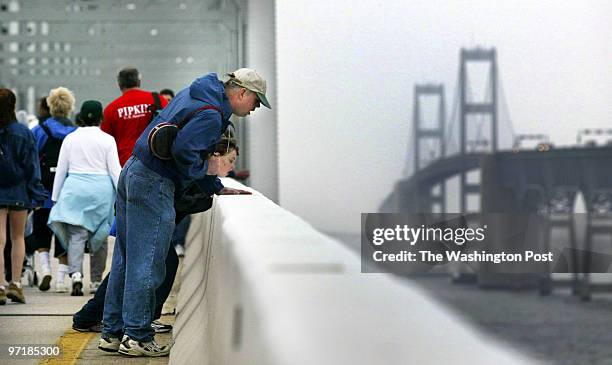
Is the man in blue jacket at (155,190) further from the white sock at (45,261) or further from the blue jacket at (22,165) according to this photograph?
the white sock at (45,261)

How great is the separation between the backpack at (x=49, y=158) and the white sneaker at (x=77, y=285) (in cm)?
75

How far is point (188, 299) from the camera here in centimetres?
494

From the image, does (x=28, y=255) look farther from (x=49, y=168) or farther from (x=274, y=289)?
(x=274, y=289)

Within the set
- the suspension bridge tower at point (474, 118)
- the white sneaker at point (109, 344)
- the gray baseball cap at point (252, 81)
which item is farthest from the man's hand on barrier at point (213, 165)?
the suspension bridge tower at point (474, 118)

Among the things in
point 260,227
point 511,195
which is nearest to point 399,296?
point 260,227

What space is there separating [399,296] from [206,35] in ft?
53.3

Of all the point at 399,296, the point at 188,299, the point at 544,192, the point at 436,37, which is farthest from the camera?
the point at 544,192

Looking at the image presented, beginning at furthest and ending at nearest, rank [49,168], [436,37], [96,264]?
[436,37]
[49,168]
[96,264]

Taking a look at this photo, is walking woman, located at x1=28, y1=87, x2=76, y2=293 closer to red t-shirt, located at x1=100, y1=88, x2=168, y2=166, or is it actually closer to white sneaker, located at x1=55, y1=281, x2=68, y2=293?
white sneaker, located at x1=55, y1=281, x2=68, y2=293

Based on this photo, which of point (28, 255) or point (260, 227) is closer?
point (260, 227)

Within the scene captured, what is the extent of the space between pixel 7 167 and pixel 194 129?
8.29 feet

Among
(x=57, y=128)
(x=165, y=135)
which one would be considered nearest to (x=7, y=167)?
(x=57, y=128)

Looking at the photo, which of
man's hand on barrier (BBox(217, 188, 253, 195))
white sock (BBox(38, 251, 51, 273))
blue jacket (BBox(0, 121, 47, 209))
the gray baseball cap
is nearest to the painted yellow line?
man's hand on barrier (BBox(217, 188, 253, 195))

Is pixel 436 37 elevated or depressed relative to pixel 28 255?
elevated
